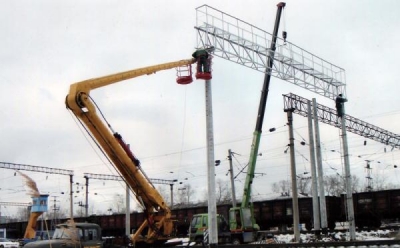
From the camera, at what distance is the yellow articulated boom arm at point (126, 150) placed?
18.1m

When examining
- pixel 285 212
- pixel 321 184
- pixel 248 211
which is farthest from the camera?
pixel 285 212

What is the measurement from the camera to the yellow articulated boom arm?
1811cm

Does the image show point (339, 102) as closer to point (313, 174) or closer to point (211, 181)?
point (313, 174)

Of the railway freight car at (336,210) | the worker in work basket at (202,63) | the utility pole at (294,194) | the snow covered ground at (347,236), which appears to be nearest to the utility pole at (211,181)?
the worker in work basket at (202,63)

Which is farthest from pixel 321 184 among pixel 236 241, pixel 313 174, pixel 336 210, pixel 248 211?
pixel 336 210

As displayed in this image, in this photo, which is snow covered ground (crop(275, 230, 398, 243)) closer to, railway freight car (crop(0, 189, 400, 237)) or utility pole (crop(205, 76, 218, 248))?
railway freight car (crop(0, 189, 400, 237))

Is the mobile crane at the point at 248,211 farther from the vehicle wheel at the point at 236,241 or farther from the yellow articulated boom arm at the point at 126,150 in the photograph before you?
the yellow articulated boom arm at the point at 126,150

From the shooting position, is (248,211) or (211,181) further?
(248,211)

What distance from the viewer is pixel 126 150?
19.3 m

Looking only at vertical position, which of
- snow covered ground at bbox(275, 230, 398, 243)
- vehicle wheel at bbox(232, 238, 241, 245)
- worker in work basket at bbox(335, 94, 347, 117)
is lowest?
snow covered ground at bbox(275, 230, 398, 243)

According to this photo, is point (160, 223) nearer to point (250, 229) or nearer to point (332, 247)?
point (250, 229)

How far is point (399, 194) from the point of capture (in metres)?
33.1

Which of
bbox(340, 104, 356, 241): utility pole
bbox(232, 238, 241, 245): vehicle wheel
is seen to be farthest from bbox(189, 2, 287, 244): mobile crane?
bbox(340, 104, 356, 241): utility pole

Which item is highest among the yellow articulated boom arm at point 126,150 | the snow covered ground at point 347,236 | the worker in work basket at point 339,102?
the worker in work basket at point 339,102
